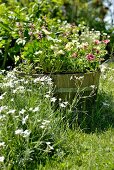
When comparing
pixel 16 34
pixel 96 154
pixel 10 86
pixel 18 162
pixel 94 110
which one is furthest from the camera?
pixel 16 34

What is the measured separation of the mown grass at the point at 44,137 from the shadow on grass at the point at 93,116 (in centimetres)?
1

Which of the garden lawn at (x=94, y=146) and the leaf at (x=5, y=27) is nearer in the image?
the garden lawn at (x=94, y=146)

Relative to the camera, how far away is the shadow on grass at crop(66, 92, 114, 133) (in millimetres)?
4340

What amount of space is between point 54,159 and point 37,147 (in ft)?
0.63

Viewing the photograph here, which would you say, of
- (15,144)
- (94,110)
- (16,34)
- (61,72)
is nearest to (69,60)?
(61,72)

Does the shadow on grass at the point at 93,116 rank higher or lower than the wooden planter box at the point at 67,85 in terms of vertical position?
lower

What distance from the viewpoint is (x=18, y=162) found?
3383mm

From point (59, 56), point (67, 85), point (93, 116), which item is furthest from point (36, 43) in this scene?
point (93, 116)

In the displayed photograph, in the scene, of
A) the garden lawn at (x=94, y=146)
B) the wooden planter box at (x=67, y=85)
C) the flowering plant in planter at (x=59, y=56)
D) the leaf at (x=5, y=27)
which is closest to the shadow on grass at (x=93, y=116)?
the garden lawn at (x=94, y=146)

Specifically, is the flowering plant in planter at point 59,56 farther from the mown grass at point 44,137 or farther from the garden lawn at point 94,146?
the garden lawn at point 94,146

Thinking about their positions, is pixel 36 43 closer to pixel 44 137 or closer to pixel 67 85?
pixel 67 85

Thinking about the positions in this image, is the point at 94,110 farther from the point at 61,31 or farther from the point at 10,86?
the point at 61,31

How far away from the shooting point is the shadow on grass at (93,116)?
434 centimetres

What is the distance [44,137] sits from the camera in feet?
Answer: 12.1
